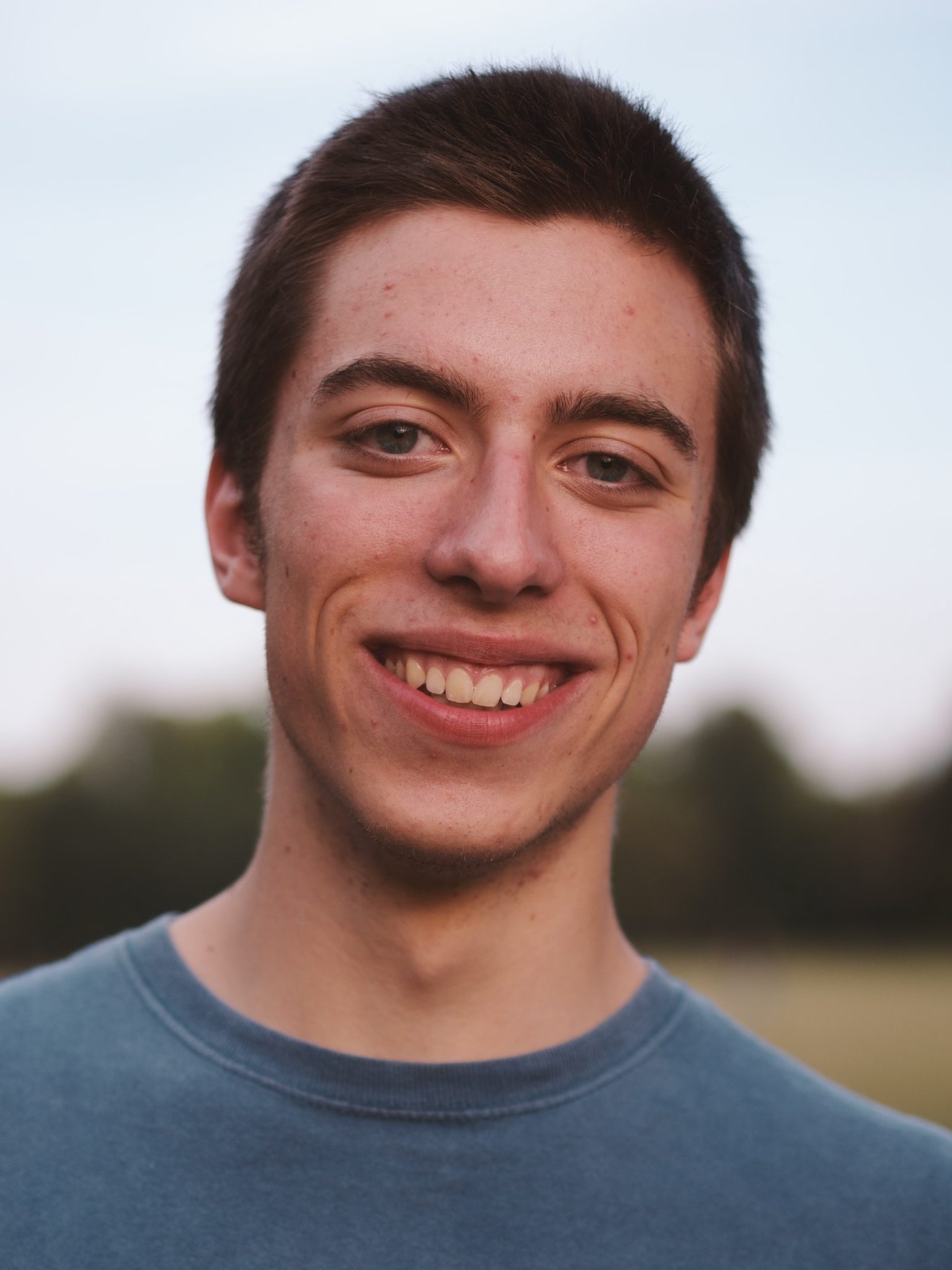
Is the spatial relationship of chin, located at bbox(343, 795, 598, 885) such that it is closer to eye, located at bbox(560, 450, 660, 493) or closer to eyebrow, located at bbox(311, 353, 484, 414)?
eye, located at bbox(560, 450, 660, 493)

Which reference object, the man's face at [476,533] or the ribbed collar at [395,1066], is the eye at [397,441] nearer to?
the man's face at [476,533]

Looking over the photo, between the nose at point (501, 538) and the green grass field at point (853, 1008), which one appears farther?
the green grass field at point (853, 1008)

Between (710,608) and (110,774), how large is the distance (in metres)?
66.4

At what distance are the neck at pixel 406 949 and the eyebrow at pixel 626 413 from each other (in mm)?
959

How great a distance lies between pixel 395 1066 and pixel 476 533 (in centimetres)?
123

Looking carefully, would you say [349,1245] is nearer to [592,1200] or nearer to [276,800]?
[592,1200]

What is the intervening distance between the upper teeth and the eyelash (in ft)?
1.46

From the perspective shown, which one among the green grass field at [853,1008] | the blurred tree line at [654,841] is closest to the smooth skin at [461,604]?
the green grass field at [853,1008]

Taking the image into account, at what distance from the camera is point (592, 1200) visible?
2986mm

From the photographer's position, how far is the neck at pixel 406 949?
317cm

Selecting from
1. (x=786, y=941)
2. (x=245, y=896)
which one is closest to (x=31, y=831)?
(x=786, y=941)

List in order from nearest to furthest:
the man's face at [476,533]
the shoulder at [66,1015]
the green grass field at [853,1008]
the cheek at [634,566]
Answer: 1. the man's face at [476,533]
2. the cheek at [634,566]
3. the shoulder at [66,1015]
4. the green grass field at [853,1008]

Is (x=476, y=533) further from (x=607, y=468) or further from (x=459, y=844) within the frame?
(x=459, y=844)

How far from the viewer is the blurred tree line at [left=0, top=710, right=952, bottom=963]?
6141 centimetres
